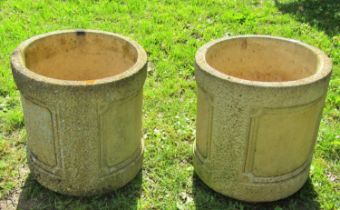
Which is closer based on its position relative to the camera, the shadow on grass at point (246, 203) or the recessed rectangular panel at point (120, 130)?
the recessed rectangular panel at point (120, 130)

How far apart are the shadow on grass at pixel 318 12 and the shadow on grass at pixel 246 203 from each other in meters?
3.63

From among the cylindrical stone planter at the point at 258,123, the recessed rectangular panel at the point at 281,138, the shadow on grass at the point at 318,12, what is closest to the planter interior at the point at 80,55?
the cylindrical stone planter at the point at 258,123

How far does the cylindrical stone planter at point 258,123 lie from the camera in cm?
304

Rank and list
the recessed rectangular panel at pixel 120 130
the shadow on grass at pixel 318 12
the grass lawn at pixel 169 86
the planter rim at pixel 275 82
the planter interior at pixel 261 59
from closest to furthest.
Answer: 1. the planter rim at pixel 275 82
2. the recessed rectangular panel at pixel 120 130
3. the grass lawn at pixel 169 86
4. the planter interior at pixel 261 59
5. the shadow on grass at pixel 318 12

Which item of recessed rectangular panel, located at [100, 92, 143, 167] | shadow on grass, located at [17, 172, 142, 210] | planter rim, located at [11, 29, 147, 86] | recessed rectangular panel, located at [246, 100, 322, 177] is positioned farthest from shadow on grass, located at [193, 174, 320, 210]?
planter rim, located at [11, 29, 147, 86]

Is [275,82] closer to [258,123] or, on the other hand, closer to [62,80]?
[258,123]

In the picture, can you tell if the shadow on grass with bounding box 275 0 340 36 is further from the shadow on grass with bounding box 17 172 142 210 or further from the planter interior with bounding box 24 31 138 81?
the shadow on grass with bounding box 17 172 142 210

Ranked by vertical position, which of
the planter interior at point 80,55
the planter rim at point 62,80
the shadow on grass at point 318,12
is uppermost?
the planter rim at point 62,80

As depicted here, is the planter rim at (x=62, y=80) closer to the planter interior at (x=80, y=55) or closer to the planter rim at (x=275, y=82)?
the planter interior at (x=80, y=55)

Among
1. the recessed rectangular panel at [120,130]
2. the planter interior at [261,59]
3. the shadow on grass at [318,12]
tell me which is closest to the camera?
the recessed rectangular panel at [120,130]

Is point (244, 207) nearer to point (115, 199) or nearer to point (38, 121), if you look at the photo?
point (115, 199)

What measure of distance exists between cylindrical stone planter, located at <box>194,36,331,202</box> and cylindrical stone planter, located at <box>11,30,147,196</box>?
1.67 ft

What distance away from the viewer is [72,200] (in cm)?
351

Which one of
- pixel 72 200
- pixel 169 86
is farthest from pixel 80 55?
pixel 169 86
